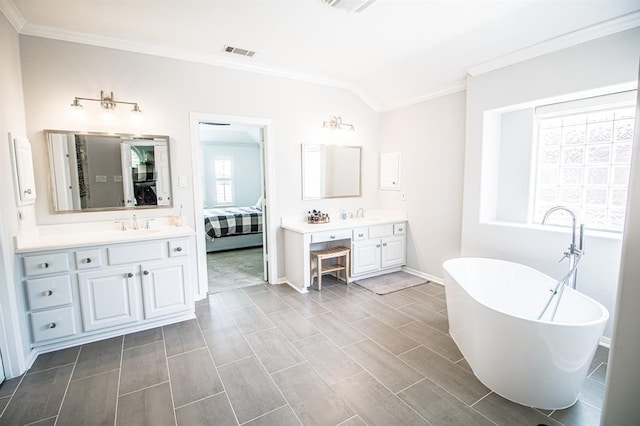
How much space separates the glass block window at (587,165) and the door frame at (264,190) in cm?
302

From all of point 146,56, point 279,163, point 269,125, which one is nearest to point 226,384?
point 279,163

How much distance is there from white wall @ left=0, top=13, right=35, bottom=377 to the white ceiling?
0.41 meters

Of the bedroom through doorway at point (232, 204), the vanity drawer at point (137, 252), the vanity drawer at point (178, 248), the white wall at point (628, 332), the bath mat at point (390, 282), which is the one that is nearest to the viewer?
the white wall at point (628, 332)

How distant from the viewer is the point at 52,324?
257 centimetres

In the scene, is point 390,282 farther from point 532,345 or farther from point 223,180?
point 223,180

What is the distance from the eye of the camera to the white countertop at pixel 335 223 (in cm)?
394

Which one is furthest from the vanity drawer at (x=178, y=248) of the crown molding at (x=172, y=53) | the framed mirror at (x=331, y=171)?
the crown molding at (x=172, y=53)

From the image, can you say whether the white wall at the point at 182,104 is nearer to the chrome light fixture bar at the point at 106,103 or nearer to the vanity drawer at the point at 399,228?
the chrome light fixture bar at the point at 106,103

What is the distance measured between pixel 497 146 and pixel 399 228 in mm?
1672

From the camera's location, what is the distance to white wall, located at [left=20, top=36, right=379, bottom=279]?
2896 mm

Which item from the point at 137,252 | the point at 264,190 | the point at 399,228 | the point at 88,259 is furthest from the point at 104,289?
the point at 399,228

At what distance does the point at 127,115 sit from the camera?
3230mm

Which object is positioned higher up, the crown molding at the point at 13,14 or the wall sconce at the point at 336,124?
the crown molding at the point at 13,14

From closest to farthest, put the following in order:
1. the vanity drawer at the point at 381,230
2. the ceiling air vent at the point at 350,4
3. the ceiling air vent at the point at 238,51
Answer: the ceiling air vent at the point at 350,4 → the ceiling air vent at the point at 238,51 → the vanity drawer at the point at 381,230
